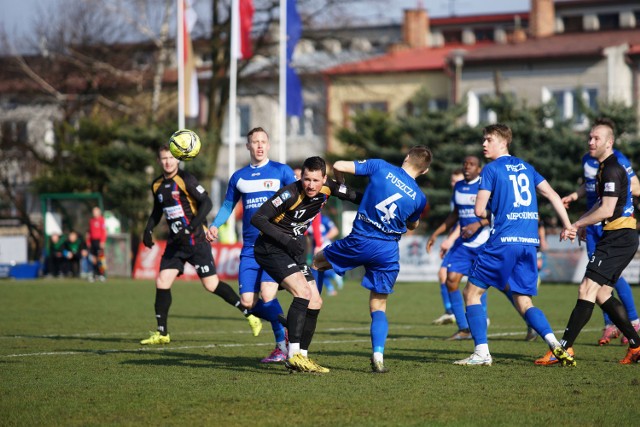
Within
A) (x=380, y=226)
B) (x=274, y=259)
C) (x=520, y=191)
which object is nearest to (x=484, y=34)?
(x=520, y=191)

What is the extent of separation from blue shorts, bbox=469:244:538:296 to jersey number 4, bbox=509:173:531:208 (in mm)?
420

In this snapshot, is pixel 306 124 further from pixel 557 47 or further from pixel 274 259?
pixel 274 259

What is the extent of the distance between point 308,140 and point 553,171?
19652 millimetres

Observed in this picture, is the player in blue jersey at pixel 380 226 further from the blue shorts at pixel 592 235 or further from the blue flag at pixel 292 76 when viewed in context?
the blue flag at pixel 292 76

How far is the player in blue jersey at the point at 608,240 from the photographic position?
10.0 metres

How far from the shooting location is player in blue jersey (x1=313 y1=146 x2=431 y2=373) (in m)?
9.40

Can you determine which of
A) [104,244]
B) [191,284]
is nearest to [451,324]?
[191,284]

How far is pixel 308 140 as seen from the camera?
51312 mm

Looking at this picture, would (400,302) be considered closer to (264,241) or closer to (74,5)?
(264,241)

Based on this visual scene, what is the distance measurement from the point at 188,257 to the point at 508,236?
4.61m

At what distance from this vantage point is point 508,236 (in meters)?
9.80

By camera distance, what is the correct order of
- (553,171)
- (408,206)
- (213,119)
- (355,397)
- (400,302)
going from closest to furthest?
1. (355,397)
2. (408,206)
3. (400,302)
4. (553,171)
5. (213,119)

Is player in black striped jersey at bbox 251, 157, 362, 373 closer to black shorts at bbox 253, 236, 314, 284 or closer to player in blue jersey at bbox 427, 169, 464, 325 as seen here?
black shorts at bbox 253, 236, 314, 284

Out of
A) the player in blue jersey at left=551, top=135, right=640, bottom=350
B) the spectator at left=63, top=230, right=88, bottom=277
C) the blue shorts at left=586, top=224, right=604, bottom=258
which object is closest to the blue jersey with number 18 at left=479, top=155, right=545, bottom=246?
the player in blue jersey at left=551, top=135, right=640, bottom=350
